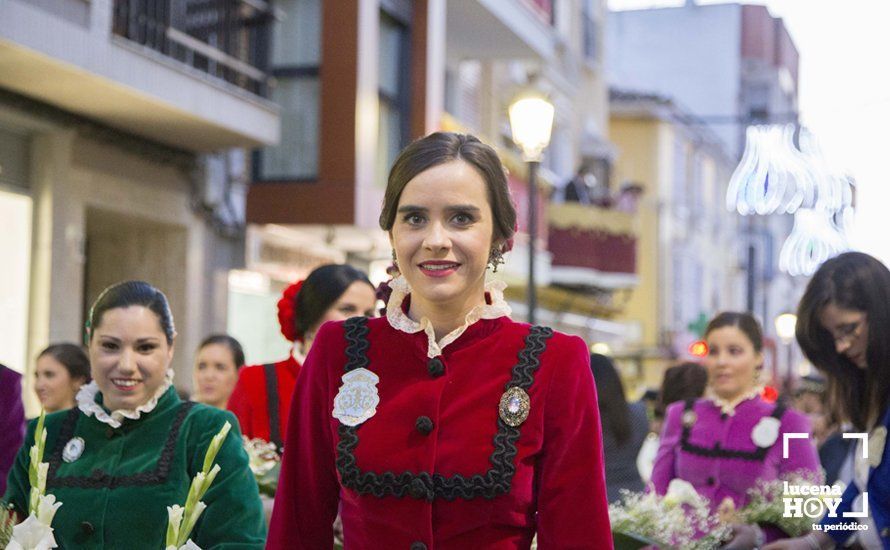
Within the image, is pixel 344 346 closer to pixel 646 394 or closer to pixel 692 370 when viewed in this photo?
pixel 692 370

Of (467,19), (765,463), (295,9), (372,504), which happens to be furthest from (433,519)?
(467,19)

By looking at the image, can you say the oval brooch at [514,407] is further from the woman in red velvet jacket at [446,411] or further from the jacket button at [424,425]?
the jacket button at [424,425]

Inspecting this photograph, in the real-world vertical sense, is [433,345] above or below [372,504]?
above

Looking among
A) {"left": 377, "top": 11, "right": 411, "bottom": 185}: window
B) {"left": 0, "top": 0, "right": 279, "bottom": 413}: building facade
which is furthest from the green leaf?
{"left": 377, "top": 11, "right": 411, "bottom": 185}: window

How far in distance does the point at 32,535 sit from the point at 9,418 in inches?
103

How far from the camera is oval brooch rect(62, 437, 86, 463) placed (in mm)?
4918

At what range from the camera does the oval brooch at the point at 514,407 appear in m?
3.51

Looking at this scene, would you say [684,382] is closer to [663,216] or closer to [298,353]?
[298,353]

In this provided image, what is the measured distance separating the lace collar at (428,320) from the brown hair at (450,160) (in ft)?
0.51

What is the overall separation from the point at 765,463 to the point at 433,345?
4213 millimetres

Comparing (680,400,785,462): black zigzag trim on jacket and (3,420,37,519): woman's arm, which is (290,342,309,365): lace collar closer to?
(3,420,37,519): woman's arm

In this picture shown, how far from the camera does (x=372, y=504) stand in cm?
350

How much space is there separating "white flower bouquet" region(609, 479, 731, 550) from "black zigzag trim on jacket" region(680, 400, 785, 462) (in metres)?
0.55

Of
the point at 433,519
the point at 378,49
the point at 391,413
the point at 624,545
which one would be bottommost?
the point at 624,545
